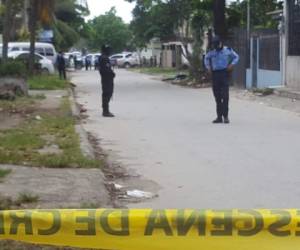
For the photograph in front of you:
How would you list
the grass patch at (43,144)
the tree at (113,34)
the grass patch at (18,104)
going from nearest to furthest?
the grass patch at (43,144)
the grass patch at (18,104)
the tree at (113,34)

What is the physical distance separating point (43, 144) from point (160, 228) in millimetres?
7015

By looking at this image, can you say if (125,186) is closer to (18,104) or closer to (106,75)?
(106,75)

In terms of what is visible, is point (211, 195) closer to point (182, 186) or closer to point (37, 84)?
point (182, 186)

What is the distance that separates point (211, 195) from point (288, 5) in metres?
19.9

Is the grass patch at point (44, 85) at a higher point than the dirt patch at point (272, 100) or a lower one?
higher

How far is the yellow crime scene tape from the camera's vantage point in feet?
13.3

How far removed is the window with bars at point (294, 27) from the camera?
25672mm

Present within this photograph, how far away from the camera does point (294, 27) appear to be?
1022 inches

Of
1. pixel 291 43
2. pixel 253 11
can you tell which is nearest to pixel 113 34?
pixel 253 11

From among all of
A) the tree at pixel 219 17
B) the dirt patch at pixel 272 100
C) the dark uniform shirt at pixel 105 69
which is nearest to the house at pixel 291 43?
the dirt patch at pixel 272 100

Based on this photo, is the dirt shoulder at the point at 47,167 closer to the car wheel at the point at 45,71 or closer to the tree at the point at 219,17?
the tree at the point at 219,17

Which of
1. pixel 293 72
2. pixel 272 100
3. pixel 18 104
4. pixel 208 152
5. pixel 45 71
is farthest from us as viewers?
pixel 45 71

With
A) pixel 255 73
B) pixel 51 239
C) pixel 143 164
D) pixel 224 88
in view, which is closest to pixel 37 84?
pixel 255 73

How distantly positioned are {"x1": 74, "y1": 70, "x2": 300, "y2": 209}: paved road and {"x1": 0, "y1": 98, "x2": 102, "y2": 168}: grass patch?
2.11 feet
